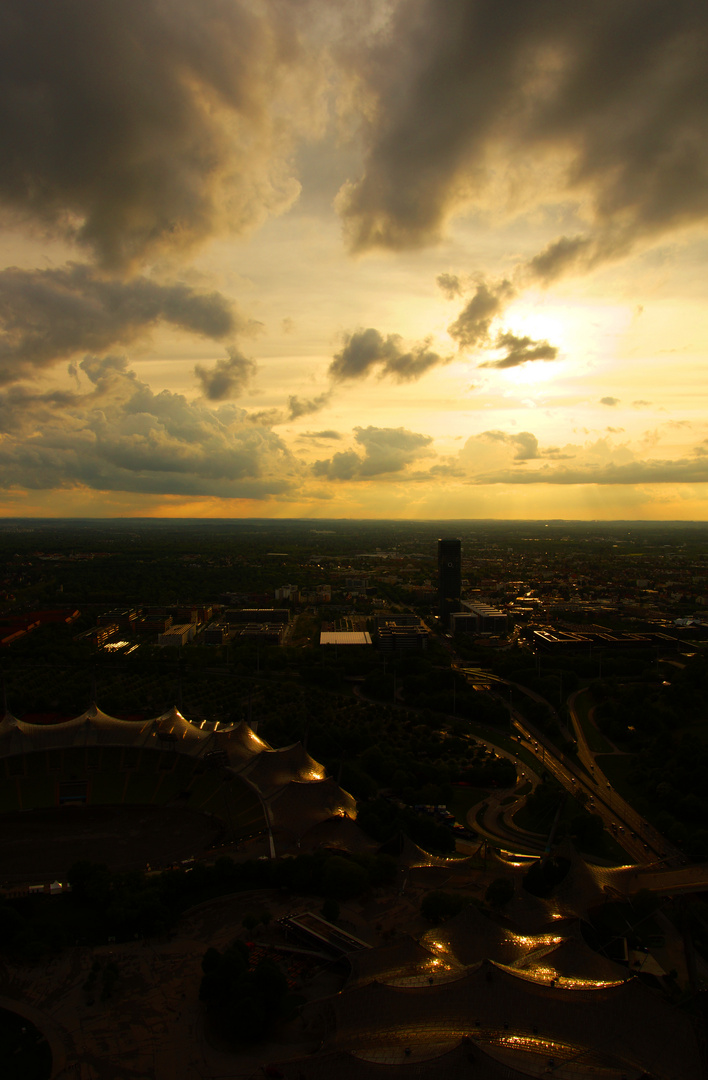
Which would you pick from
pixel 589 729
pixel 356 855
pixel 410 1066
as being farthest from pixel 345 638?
pixel 410 1066

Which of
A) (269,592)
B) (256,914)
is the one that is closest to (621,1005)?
(256,914)

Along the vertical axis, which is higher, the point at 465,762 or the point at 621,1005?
the point at 621,1005

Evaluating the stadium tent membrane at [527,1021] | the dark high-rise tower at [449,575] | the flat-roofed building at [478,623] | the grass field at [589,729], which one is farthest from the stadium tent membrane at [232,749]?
the dark high-rise tower at [449,575]

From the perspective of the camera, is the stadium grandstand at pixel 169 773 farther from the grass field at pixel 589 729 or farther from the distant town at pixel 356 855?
the grass field at pixel 589 729

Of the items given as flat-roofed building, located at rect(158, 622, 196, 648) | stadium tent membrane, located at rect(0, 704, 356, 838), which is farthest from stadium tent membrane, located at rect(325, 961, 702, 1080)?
flat-roofed building, located at rect(158, 622, 196, 648)

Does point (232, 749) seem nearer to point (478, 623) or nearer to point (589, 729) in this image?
point (589, 729)

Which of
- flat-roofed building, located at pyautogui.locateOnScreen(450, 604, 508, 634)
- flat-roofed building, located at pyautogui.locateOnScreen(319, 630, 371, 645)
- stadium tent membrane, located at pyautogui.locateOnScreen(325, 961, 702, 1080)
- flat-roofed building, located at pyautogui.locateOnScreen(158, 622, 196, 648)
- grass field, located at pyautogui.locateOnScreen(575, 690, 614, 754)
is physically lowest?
grass field, located at pyautogui.locateOnScreen(575, 690, 614, 754)

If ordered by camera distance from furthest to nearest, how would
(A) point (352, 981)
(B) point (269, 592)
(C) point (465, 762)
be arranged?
1. (B) point (269, 592)
2. (C) point (465, 762)
3. (A) point (352, 981)

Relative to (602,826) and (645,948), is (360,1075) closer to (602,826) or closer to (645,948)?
(645,948)

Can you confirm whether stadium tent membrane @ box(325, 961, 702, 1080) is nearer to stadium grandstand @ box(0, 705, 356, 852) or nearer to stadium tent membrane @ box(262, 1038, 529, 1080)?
stadium tent membrane @ box(262, 1038, 529, 1080)
